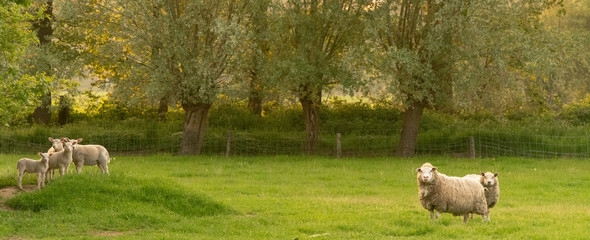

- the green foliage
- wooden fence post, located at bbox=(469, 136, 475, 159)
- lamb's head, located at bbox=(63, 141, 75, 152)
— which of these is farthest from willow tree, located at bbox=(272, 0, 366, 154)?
lamb's head, located at bbox=(63, 141, 75, 152)

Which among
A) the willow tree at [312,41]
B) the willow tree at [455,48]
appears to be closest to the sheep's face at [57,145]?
the willow tree at [312,41]

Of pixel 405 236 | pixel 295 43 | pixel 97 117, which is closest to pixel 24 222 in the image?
pixel 405 236

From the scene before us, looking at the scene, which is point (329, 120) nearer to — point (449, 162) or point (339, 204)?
point (449, 162)

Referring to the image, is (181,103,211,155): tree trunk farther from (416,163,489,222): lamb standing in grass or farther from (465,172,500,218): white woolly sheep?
(416,163,489,222): lamb standing in grass

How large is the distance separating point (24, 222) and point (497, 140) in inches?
1005

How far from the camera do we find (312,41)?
3431cm

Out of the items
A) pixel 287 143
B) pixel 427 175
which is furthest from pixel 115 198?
pixel 287 143

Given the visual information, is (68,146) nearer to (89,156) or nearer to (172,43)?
(89,156)

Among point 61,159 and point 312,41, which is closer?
point 61,159

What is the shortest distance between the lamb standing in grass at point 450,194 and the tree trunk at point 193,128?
67.6 feet

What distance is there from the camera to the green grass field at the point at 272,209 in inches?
626

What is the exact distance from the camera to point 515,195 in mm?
23344

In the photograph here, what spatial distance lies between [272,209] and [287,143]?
60.4ft

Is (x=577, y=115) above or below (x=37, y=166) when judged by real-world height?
above
